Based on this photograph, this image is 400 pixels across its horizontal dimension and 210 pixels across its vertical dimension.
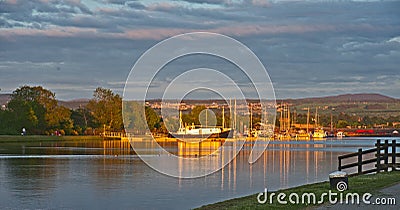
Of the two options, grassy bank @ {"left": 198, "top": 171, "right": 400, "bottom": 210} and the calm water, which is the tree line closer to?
the calm water

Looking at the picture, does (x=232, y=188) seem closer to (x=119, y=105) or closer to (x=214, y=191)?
(x=214, y=191)

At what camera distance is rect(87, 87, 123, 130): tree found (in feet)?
539

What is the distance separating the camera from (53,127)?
5458 inches

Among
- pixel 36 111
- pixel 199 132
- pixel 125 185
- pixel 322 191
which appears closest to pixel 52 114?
pixel 36 111

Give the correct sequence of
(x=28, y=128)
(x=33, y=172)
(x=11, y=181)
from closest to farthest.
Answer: (x=11, y=181) → (x=33, y=172) → (x=28, y=128)

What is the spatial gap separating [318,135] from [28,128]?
94.1 meters

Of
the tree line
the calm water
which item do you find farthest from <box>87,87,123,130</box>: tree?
the calm water

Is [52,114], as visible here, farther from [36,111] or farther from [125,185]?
[125,185]

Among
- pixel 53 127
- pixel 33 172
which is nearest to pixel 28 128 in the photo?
pixel 53 127

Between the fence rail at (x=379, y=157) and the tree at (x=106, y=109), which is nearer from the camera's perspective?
the fence rail at (x=379, y=157)

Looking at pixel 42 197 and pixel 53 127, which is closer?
pixel 42 197

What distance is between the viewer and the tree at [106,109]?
164375 mm

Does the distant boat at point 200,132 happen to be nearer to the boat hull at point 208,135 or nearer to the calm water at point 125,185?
the boat hull at point 208,135

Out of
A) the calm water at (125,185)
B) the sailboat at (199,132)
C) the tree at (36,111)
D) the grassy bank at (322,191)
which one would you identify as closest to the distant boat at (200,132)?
the sailboat at (199,132)
